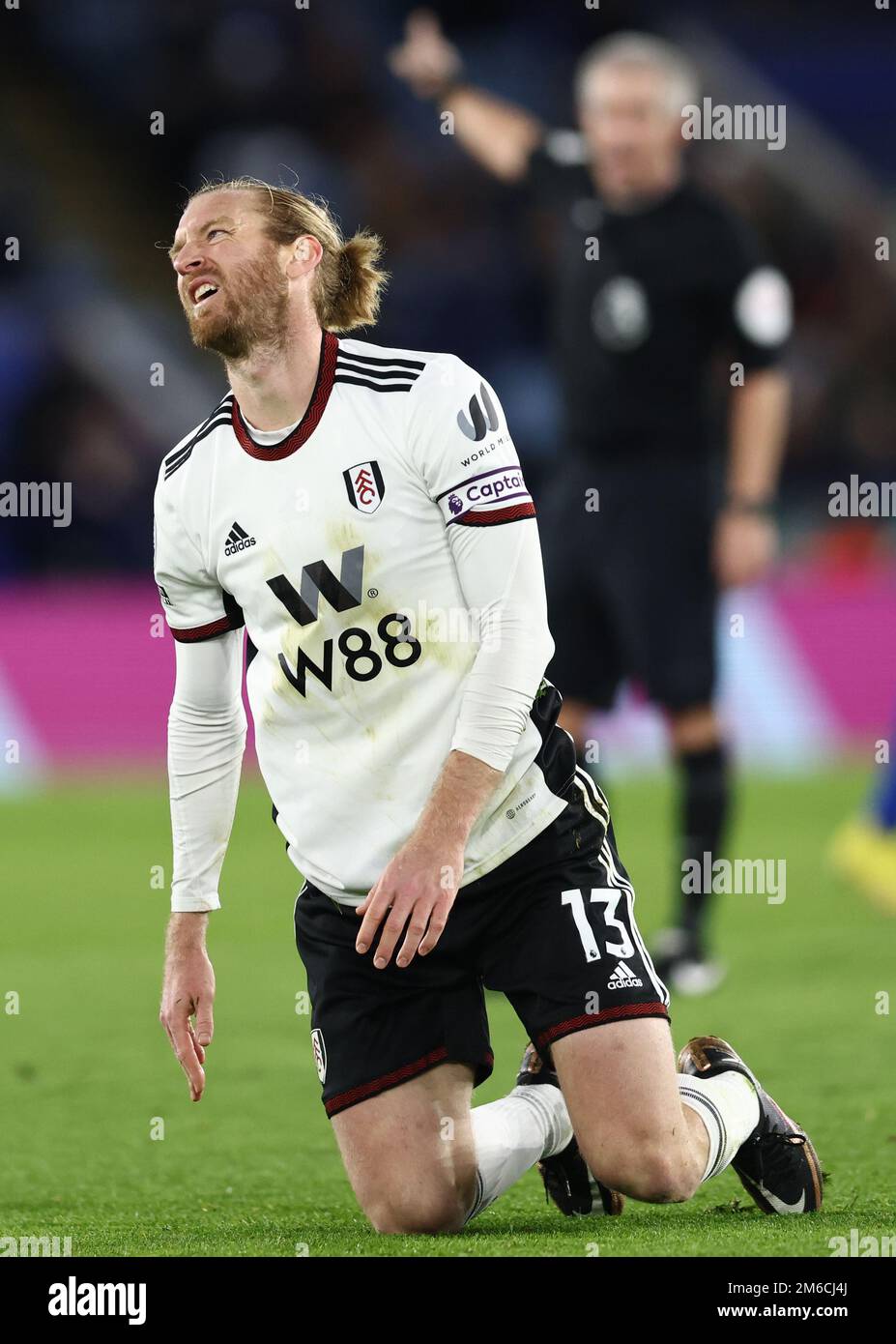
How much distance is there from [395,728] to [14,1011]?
2922 mm

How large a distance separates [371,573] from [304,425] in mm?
298

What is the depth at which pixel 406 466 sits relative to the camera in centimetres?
364

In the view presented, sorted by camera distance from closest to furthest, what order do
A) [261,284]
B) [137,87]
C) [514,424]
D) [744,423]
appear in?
[261,284]
[744,423]
[514,424]
[137,87]

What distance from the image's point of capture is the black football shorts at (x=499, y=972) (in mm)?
3680

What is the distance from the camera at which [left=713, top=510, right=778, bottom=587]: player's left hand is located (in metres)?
6.62

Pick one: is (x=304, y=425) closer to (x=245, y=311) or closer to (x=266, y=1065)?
(x=245, y=311)

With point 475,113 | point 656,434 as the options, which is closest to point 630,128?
point 475,113

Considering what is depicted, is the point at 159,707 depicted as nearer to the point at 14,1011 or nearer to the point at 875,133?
the point at 14,1011

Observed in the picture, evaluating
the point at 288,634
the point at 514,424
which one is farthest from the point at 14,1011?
the point at 514,424

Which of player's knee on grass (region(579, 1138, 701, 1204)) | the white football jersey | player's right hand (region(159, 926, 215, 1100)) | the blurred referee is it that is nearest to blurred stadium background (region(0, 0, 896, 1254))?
the blurred referee

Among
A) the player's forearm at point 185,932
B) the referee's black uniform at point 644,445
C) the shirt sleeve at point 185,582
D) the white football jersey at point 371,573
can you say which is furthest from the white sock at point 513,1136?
the referee's black uniform at point 644,445

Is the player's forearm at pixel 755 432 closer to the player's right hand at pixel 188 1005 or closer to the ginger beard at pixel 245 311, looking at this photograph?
the ginger beard at pixel 245 311

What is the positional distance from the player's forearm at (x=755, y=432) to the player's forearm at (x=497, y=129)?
45.8 inches

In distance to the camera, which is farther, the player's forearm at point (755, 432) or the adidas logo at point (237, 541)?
A: the player's forearm at point (755, 432)
